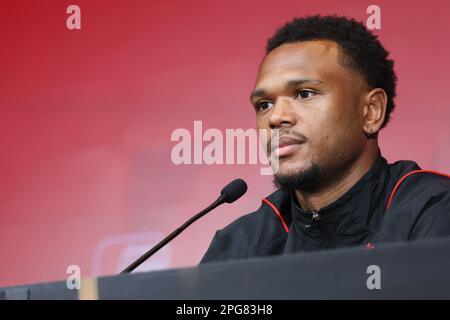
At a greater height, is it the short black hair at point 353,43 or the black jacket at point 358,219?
the short black hair at point 353,43

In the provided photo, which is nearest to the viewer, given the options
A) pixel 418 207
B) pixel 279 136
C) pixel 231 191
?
pixel 418 207

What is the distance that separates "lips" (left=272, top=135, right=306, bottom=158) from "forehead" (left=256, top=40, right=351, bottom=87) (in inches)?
4.9

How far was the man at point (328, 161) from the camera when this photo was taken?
118cm

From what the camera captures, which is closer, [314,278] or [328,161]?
[314,278]

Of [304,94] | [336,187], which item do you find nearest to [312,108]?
[304,94]

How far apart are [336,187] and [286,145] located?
6.1 inches

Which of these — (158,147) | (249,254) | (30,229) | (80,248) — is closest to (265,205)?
(249,254)

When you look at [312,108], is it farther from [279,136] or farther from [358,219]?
[358,219]

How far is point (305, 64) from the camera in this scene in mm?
1254

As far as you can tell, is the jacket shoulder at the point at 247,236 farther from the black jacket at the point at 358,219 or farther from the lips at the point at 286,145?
the lips at the point at 286,145

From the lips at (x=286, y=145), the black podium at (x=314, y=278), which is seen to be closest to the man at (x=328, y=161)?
the lips at (x=286, y=145)

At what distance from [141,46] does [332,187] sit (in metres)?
0.93

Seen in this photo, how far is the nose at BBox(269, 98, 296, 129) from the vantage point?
1.19 meters

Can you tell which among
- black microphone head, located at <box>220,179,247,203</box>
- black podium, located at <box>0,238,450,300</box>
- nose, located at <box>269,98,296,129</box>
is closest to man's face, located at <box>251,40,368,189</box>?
nose, located at <box>269,98,296,129</box>
